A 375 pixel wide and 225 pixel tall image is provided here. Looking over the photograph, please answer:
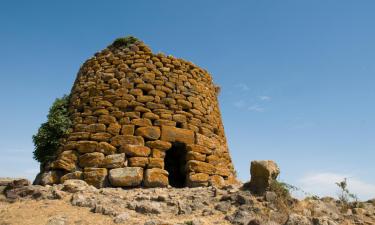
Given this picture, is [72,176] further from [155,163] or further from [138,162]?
[155,163]

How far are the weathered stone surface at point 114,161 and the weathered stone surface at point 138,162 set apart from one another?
0.18 m

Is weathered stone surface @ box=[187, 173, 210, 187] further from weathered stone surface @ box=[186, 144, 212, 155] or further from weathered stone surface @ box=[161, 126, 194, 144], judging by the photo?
weathered stone surface @ box=[161, 126, 194, 144]

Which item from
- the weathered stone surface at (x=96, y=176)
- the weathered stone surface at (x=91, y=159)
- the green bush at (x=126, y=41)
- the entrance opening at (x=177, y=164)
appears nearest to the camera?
the weathered stone surface at (x=96, y=176)

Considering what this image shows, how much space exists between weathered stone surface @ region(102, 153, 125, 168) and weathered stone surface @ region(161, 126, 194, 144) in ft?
3.42

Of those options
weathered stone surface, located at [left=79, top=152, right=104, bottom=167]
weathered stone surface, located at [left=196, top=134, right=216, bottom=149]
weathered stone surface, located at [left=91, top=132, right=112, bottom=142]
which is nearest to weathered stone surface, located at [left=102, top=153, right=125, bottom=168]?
weathered stone surface, located at [left=79, top=152, right=104, bottom=167]

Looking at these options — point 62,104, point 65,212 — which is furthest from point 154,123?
point 65,212

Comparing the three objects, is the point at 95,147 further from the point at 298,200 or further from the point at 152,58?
the point at 298,200

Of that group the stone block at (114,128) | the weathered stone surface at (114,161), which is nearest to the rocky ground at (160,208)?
the weathered stone surface at (114,161)

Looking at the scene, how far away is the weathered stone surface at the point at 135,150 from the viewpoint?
24.3 feet

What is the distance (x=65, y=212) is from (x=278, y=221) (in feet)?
10.1

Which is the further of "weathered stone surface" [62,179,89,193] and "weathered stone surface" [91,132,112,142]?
"weathered stone surface" [91,132,112,142]

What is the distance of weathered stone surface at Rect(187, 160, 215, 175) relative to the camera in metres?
7.90

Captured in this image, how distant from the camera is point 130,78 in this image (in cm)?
865

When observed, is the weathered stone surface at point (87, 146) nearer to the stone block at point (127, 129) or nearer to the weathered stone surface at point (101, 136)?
the weathered stone surface at point (101, 136)
